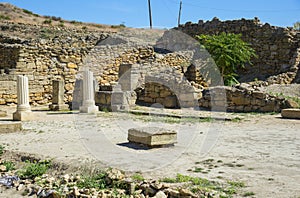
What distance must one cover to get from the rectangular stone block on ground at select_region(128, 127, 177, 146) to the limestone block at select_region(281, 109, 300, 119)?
234 inches

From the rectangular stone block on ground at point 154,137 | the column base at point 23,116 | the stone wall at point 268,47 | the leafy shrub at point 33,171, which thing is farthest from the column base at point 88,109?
the stone wall at point 268,47

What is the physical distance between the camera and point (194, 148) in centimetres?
851

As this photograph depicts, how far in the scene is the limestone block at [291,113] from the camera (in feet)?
41.4

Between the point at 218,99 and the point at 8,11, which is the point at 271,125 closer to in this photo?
the point at 218,99

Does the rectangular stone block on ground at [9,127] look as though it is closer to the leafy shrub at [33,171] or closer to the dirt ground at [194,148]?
the dirt ground at [194,148]

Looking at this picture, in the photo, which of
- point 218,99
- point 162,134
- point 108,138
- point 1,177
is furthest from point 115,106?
point 1,177

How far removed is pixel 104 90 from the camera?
1702cm

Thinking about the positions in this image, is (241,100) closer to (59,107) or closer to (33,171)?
(59,107)

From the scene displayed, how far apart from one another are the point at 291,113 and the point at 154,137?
258 inches

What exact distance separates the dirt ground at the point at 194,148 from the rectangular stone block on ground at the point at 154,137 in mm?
182

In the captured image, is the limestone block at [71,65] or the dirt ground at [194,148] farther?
the limestone block at [71,65]

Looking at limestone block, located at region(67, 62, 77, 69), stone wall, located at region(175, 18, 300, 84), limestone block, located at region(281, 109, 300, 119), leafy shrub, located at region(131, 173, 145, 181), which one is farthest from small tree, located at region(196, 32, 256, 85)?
leafy shrub, located at region(131, 173, 145, 181)

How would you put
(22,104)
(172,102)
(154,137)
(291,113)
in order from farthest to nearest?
(172,102)
(22,104)
(291,113)
(154,137)

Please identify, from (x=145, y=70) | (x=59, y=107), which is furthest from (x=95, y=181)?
(x=145, y=70)
